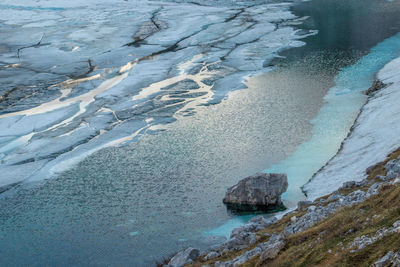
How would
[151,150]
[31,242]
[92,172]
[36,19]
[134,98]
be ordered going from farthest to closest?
[36,19] → [134,98] → [151,150] → [92,172] → [31,242]

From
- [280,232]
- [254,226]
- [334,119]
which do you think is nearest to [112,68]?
[334,119]

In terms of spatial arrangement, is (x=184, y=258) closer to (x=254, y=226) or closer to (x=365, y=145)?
(x=254, y=226)

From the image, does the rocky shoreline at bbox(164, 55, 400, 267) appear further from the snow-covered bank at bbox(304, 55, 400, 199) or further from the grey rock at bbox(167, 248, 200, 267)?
the snow-covered bank at bbox(304, 55, 400, 199)

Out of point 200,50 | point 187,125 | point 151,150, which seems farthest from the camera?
point 200,50

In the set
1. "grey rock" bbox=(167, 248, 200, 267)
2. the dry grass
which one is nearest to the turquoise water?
"grey rock" bbox=(167, 248, 200, 267)

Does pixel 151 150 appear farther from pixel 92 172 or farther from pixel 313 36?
pixel 313 36

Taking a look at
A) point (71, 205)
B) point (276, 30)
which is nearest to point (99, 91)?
point (71, 205)
